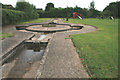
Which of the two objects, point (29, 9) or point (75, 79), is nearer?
point (75, 79)

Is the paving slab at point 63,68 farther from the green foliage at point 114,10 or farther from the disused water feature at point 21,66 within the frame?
the green foliage at point 114,10

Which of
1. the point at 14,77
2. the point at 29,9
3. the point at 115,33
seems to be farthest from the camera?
the point at 29,9

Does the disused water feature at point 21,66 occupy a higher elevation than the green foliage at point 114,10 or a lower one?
lower

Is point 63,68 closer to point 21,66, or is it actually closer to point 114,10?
point 21,66

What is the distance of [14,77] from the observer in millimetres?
4289

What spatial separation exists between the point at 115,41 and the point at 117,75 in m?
1.17

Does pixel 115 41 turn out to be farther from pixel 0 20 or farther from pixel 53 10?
pixel 53 10

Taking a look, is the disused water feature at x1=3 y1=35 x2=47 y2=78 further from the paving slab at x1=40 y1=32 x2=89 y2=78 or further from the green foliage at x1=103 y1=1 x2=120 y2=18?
the green foliage at x1=103 y1=1 x2=120 y2=18

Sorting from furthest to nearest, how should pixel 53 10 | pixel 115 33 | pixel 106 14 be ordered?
1. pixel 53 10
2. pixel 106 14
3. pixel 115 33

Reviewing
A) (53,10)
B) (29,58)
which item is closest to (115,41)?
(29,58)

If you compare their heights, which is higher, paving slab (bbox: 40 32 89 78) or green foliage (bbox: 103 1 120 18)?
green foliage (bbox: 103 1 120 18)

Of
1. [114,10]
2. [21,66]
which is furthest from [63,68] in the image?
[114,10]

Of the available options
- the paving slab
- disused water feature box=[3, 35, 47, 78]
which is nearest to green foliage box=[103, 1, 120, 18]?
the paving slab

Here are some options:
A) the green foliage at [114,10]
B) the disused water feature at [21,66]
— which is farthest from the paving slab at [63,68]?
the green foliage at [114,10]
